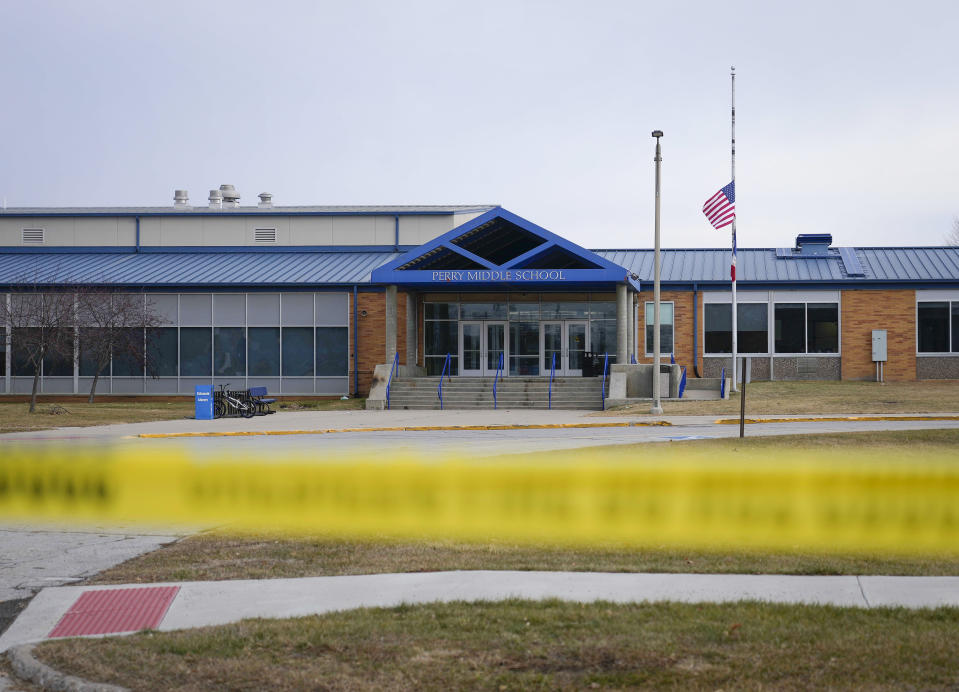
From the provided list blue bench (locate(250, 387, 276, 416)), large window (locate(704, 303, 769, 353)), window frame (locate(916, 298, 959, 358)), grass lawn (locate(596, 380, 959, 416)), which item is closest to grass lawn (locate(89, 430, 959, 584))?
grass lawn (locate(596, 380, 959, 416))

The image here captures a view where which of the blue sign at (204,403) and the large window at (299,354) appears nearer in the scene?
the blue sign at (204,403)

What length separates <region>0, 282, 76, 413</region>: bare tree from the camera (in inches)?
1243

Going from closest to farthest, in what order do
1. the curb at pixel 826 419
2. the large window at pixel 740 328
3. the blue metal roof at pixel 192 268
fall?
the curb at pixel 826 419
the blue metal roof at pixel 192 268
the large window at pixel 740 328

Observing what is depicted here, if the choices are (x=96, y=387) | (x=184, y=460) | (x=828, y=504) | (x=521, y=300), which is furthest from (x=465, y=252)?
(x=828, y=504)

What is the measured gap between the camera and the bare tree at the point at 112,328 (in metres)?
33.9

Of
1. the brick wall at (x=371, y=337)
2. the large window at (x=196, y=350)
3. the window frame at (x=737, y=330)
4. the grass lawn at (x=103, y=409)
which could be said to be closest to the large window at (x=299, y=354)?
the grass lawn at (x=103, y=409)

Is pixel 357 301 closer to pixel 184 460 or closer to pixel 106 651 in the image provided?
pixel 184 460

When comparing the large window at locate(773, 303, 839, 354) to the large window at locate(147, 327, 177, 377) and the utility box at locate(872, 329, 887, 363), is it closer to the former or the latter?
the utility box at locate(872, 329, 887, 363)

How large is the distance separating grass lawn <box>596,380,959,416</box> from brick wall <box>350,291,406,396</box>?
10330mm

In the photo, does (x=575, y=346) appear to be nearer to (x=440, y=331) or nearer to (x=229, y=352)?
(x=440, y=331)

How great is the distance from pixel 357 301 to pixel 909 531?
28.7 m

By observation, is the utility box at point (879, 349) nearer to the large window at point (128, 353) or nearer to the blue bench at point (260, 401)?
the blue bench at point (260, 401)

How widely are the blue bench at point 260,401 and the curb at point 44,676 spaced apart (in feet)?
79.7

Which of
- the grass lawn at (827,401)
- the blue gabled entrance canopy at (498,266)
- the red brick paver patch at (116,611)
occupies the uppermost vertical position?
the blue gabled entrance canopy at (498,266)
